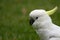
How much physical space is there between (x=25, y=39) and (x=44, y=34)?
134 centimetres

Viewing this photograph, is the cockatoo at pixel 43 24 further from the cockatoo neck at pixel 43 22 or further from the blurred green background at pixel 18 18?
the blurred green background at pixel 18 18

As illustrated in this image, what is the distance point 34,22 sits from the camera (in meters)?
4.04

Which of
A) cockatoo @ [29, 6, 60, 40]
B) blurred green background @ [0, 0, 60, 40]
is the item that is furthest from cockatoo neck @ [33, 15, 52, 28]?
blurred green background @ [0, 0, 60, 40]

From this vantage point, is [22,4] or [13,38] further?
[22,4]

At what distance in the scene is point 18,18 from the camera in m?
6.97

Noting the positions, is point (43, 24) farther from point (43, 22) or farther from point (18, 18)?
point (18, 18)

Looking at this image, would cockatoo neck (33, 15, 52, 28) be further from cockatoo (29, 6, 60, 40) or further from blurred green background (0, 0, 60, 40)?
blurred green background (0, 0, 60, 40)

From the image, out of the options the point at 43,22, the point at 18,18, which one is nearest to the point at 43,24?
the point at 43,22

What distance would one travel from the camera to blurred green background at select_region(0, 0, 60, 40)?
18.2ft

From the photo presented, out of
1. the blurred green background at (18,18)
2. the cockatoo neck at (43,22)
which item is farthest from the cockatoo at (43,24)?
the blurred green background at (18,18)

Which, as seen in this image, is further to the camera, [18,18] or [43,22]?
[18,18]

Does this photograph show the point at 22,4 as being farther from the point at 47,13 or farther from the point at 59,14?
the point at 47,13

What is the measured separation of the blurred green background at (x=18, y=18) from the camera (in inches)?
218

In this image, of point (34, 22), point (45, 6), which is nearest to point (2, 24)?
point (45, 6)
